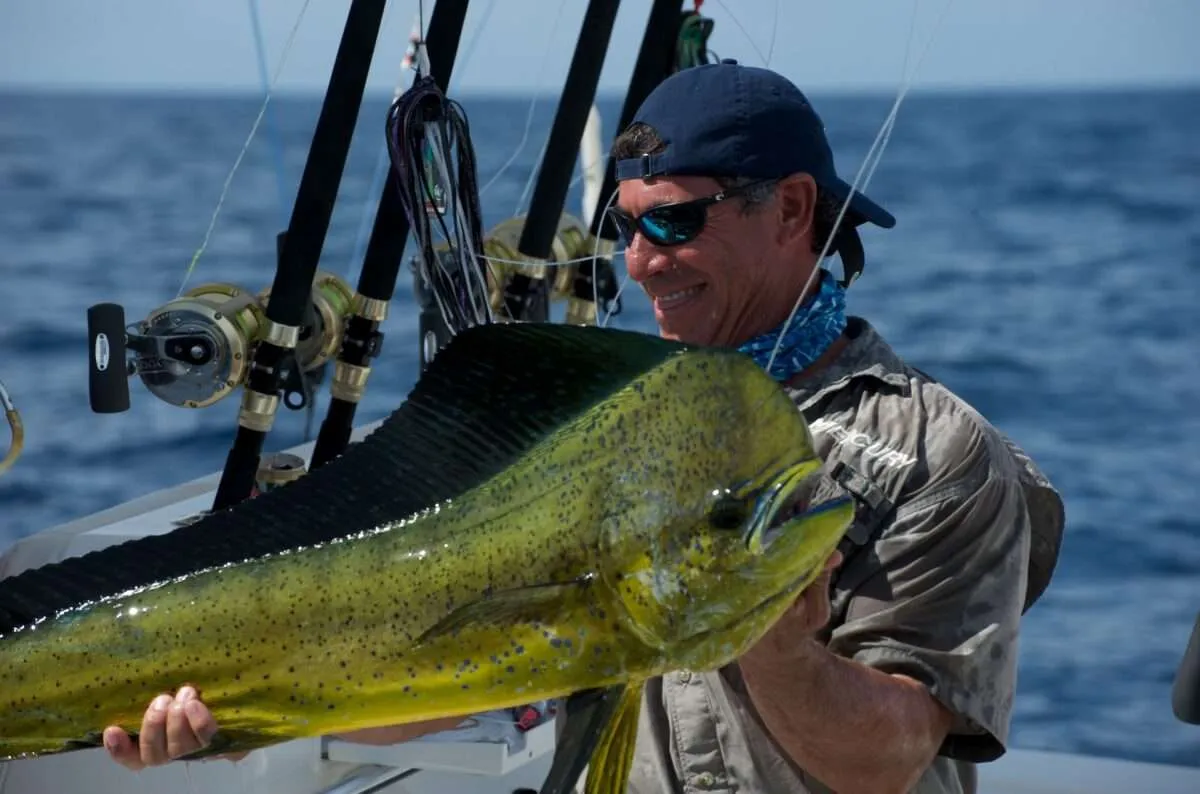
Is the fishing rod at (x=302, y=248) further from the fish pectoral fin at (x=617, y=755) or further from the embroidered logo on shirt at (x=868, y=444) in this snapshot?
the fish pectoral fin at (x=617, y=755)

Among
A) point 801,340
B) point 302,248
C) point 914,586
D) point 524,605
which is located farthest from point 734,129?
point 302,248

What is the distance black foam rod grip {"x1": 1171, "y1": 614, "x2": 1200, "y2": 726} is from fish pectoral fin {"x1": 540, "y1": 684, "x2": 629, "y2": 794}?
1722 mm

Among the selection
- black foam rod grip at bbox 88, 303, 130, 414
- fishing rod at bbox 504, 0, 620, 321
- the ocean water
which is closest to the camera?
black foam rod grip at bbox 88, 303, 130, 414

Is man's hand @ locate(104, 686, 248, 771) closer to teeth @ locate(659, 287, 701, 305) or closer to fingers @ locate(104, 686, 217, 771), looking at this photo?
fingers @ locate(104, 686, 217, 771)

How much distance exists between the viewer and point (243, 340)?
3287 millimetres

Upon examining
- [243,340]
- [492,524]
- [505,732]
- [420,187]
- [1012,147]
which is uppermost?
[492,524]

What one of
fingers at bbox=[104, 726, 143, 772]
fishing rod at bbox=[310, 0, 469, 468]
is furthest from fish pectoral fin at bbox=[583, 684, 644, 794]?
fishing rod at bbox=[310, 0, 469, 468]

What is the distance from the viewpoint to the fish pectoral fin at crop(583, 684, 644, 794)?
1747mm

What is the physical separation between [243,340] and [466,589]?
1646 mm

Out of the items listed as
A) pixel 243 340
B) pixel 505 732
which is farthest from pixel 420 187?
pixel 505 732

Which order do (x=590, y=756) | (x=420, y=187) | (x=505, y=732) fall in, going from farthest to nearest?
(x=505, y=732) → (x=420, y=187) → (x=590, y=756)

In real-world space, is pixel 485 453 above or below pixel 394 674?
above

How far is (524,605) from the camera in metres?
1.71

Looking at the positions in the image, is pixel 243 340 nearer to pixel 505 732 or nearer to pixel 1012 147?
pixel 505 732
